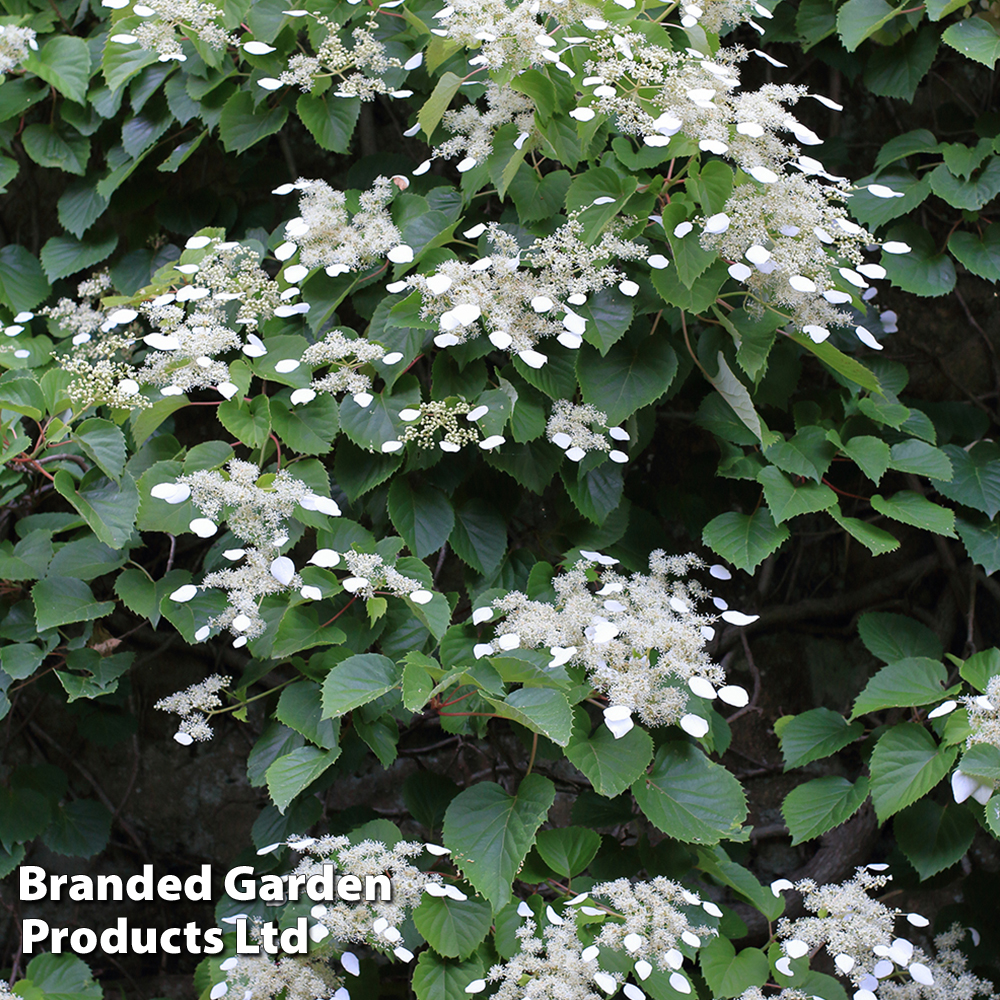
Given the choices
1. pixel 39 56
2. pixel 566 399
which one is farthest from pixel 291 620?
pixel 39 56

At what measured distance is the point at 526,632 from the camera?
1341 millimetres

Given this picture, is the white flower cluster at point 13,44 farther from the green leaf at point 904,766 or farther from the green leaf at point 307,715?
the green leaf at point 904,766

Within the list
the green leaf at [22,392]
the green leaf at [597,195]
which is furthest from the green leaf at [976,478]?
the green leaf at [22,392]

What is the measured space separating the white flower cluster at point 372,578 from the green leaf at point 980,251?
1228 millimetres

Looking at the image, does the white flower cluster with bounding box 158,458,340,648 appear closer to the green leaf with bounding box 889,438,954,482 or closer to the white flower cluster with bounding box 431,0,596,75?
the white flower cluster with bounding box 431,0,596,75

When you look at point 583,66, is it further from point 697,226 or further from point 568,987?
point 568,987

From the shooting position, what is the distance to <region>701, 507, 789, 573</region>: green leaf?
1521 mm

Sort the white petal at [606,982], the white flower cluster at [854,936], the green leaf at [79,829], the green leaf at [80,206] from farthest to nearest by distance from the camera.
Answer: the green leaf at [80,206], the green leaf at [79,829], the white flower cluster at [854,936], the white petal at [606,982]

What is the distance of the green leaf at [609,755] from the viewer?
1256 mm

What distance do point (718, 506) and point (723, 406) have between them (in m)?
0.26

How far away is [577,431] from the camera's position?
4.87ft

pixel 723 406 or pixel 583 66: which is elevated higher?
pixel 583 66

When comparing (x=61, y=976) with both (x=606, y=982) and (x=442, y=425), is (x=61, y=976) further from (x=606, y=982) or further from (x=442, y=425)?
(x=442, y=425)

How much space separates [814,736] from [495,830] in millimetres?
631
